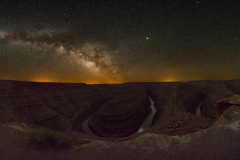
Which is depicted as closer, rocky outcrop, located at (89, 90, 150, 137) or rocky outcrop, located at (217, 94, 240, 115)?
rocky outcrop, located at (217, 94, 240, 115)

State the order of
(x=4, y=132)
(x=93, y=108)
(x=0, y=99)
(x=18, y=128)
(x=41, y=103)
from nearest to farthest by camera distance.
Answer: (x=4, y=132) < (x=18, y=128) < (x=0, y=99) < (x=41, y=103) < (x=93, y=108)

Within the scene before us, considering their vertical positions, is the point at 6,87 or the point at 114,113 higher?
the point at 6,87

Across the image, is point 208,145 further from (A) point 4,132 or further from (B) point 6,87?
(B) point 6,87

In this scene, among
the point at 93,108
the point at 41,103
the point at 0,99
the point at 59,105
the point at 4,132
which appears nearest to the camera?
the point at 4,132

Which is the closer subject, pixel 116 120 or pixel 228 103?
pixel 228 103

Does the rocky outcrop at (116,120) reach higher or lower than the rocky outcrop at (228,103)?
Answer: lower

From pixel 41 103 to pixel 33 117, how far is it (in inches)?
204

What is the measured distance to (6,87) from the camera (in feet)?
80.6

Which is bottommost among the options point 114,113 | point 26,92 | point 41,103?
point 114,113

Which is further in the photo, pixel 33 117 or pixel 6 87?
pixel 6 87

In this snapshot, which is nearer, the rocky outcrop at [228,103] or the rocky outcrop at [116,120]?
the rocky outcrop at [228,103]

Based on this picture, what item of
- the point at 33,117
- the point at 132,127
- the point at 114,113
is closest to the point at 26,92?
the point at 33,117

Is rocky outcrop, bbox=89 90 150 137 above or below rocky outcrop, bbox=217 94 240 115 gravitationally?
below

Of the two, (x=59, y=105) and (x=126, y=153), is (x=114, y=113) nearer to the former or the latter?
(x=59, y=105)
